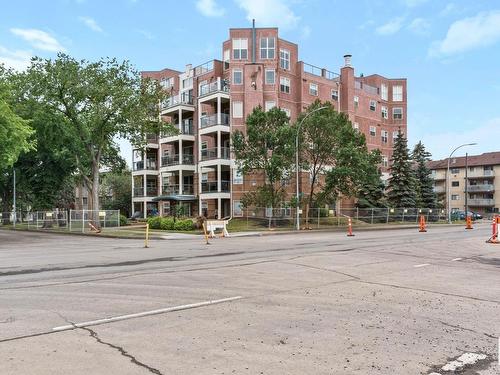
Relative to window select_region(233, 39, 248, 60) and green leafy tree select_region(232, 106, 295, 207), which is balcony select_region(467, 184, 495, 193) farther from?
green leafy tree select_region(232, 106, 295, 207)

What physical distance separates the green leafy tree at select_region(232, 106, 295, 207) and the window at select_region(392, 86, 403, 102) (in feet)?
114

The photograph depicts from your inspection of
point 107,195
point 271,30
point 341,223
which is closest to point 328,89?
point 271,30

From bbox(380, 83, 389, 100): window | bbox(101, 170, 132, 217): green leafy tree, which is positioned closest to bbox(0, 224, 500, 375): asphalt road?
bbox(101, 170, 132, 217): green leafy tree

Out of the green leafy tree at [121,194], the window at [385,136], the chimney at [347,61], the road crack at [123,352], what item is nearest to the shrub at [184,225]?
the road crack at [123,352]

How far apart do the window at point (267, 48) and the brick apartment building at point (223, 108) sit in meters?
0.10

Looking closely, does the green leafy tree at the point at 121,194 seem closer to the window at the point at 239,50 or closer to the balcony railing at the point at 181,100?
the balcony railing at the point at 181,100

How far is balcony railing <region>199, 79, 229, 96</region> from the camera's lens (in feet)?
164

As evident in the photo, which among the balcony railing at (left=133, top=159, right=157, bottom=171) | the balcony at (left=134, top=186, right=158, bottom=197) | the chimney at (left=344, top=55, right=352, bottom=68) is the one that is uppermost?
the chimney at (left=344, top=55, right=352, bottom=68)

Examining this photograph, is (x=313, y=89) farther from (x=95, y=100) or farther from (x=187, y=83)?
(x=95, y=100)

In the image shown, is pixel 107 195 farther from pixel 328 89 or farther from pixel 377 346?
pixel 377 346

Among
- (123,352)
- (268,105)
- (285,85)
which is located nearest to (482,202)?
(285,85)

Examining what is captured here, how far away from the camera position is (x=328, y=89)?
5753 centimetres

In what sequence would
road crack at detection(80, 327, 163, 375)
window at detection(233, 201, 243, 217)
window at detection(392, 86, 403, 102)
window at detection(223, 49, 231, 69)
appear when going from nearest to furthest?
road crack at detection(80, 327, 163, 375), window at detection(233, 201, 243, 217), window at detection(223, 49, 231, 69), window at detection(392, 86, 403, 102)

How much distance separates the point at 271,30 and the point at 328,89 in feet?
35.7
